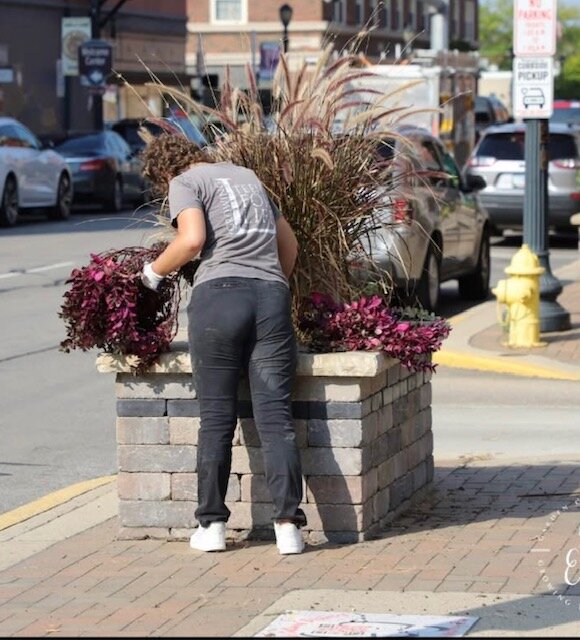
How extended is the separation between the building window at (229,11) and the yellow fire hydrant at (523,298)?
53850 mm

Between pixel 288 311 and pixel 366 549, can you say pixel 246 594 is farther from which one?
pixel 288 311

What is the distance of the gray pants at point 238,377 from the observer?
6578 millimetres

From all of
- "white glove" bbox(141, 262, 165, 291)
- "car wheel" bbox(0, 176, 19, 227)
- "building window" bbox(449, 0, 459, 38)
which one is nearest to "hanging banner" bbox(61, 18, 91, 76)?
"car wheel" bbox(0, 176, 19, 227)

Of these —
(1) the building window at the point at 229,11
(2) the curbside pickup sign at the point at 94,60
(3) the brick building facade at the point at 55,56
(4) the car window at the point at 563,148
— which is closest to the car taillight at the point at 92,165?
(2) the curbside pickup sign at the point at 94,60

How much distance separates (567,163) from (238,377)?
1807cm

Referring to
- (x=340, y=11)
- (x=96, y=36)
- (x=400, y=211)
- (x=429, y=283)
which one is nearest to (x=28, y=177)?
(x=429, y=283)

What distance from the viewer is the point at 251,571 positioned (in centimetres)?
633

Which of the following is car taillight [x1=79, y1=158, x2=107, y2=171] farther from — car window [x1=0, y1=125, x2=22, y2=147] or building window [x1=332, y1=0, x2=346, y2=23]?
building window [x1=332, y1=0, x2=346, y2=23]

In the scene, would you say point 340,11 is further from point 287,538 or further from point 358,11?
point 287,538

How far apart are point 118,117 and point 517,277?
38.0 m

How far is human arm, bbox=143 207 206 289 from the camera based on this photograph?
6547mm

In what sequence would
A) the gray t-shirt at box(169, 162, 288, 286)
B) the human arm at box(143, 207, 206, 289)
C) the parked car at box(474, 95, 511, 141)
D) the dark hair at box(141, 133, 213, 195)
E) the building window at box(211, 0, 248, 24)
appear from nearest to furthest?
the human arm at box(143, 207, 206, 289) < the gray t-shirt at box(169, 162, 288, 286) < the dark hair at box(141, 133, 213, 195) < the parked car at box(474, 95, 511, 141) < the building window at box(211, 0, 248, 24)

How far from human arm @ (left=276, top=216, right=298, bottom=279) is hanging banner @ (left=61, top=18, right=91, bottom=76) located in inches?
1391

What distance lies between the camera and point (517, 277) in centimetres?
1297
